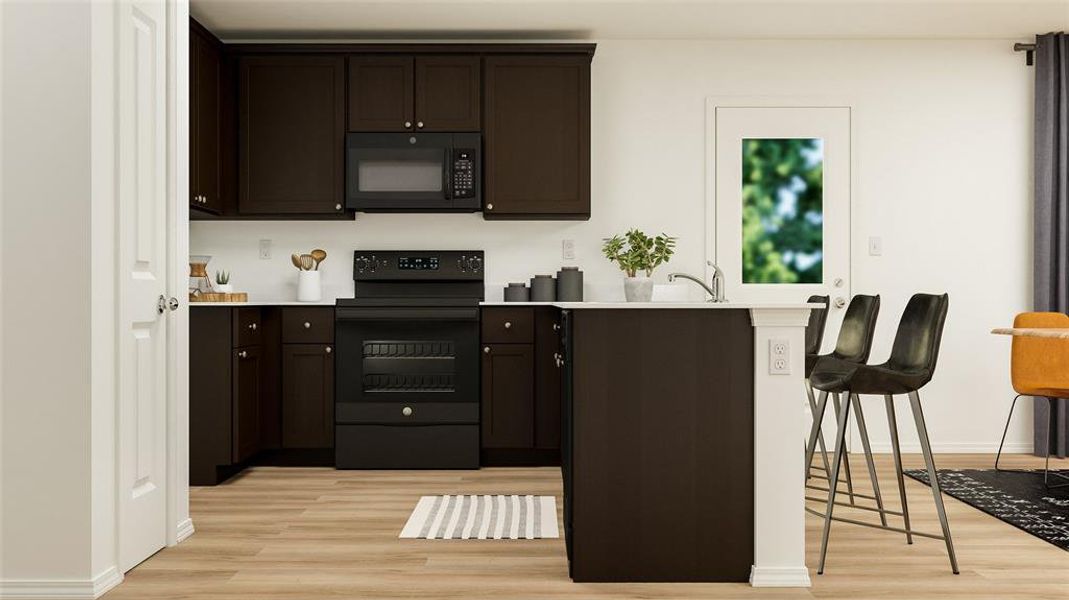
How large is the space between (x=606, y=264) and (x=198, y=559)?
9.39ft

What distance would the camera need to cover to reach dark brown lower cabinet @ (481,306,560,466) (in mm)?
4410

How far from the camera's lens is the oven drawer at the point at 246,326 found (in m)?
4.06

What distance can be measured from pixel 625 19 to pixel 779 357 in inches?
105

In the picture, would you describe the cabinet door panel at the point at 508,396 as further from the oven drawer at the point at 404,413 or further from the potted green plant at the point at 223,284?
the potted green plant at the point at 223,284

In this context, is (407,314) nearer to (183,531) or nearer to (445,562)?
(183,531)

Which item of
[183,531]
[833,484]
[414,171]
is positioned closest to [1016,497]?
[833,484]

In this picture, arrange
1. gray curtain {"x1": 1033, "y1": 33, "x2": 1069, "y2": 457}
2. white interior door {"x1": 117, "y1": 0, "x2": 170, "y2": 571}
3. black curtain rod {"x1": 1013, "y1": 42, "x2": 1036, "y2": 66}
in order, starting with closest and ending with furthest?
white interior door {"x1": 117, "y1": 0, "x2": 170, "y2": 571}, gray curtain {"x1": 1033, "y1": 33, "x2": 1069, "y2": 457}, black curtain rod {"x1": 1013, "y1": 42, "x2": 1036, "y2": 66}

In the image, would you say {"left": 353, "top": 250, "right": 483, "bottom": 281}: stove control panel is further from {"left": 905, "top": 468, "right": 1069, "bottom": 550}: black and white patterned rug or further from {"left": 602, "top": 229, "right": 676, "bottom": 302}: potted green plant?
{"left": 905, "top": 468, "right": 1069, "bottom": 550}: black and white patterned rug

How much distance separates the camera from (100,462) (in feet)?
8.10

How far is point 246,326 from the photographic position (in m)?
4.16

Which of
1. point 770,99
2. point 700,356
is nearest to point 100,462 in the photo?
point 700,356

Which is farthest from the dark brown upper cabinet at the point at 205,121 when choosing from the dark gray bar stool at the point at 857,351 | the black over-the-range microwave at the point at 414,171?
the dark gray bar stool at the point at 857,351

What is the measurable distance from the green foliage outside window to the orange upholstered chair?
3.74 ft

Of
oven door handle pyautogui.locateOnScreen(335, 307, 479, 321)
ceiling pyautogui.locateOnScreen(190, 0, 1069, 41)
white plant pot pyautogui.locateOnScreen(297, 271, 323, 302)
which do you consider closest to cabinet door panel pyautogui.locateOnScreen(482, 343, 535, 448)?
oven door handle pyautogui.locateOnScreen(335, 307, 479, 321)
